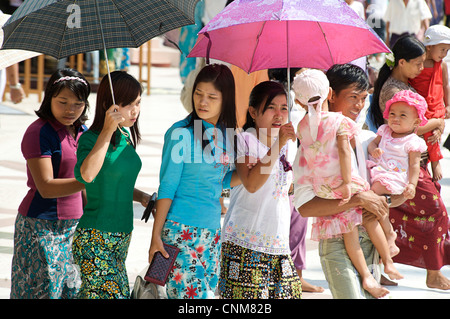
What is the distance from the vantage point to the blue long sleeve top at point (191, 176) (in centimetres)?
322

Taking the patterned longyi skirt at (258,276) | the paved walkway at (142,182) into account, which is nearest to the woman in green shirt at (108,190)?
the patterned longyi skirt at (258,276)

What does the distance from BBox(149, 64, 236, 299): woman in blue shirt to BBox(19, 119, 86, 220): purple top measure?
24.6 inches

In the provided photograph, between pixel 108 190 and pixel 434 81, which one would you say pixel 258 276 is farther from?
pixel 434 81

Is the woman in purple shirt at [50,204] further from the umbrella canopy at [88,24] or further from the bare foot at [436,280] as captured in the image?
the bare foot at [436,280]

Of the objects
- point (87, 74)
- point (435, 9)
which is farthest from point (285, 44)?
point (435, 9)

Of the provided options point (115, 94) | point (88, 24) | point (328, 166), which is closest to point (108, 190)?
point (115, 94)

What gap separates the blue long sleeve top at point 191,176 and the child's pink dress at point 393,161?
0.87m

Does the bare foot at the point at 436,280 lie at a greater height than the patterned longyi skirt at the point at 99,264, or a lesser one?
lesser

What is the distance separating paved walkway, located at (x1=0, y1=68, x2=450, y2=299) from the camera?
15.4 ft

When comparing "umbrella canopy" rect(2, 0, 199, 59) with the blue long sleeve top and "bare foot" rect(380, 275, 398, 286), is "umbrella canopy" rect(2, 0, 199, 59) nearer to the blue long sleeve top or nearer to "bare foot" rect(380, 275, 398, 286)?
the blue long sleeve top

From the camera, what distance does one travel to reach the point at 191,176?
327 centimetres

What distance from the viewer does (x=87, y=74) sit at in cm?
1504

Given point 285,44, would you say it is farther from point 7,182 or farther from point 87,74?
point 87,74
